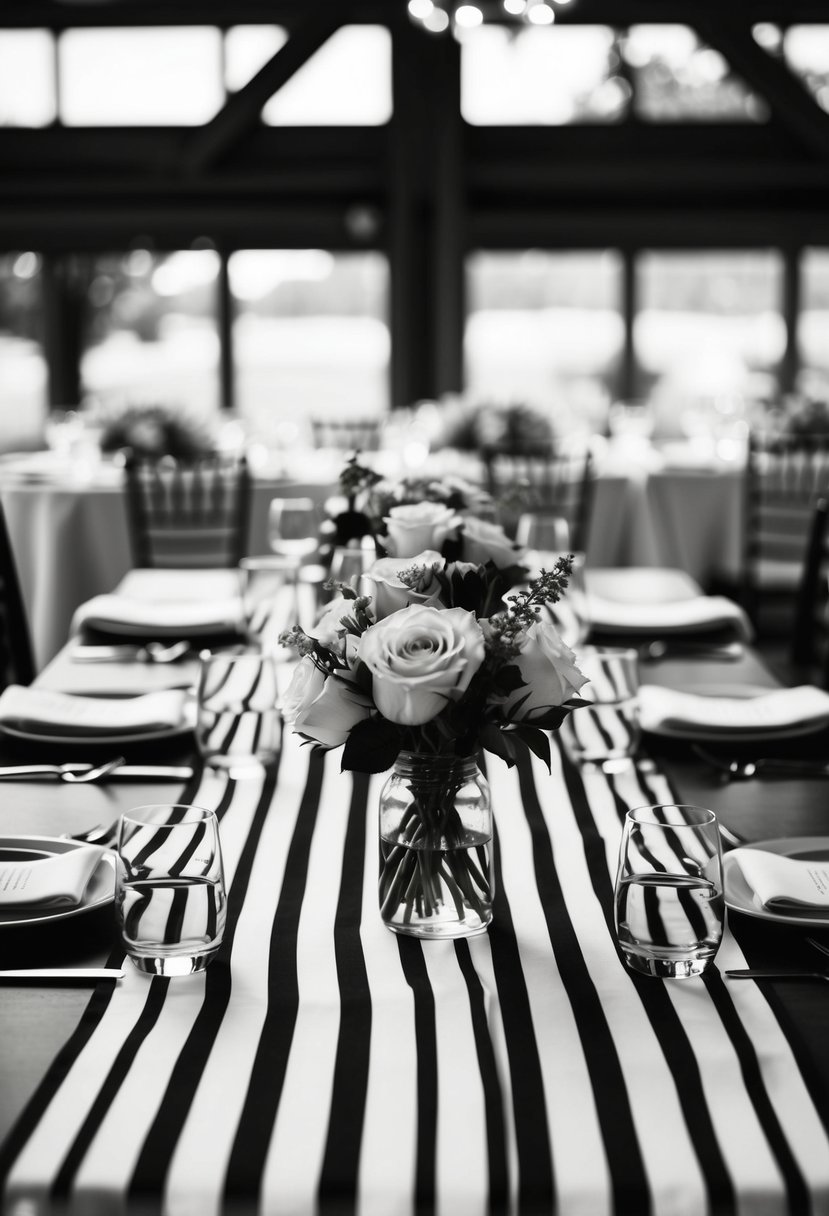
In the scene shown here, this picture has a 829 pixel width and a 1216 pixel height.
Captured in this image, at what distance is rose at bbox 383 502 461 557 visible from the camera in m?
1.82

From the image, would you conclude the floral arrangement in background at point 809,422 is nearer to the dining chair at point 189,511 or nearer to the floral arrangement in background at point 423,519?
the dining chair at point 189,511

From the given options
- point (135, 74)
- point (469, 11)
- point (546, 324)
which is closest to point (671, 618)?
point (469, 11)

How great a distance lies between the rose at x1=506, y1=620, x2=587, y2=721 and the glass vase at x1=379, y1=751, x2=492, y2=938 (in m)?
0.08

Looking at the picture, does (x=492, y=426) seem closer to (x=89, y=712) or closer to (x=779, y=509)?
(x=779, y=509)

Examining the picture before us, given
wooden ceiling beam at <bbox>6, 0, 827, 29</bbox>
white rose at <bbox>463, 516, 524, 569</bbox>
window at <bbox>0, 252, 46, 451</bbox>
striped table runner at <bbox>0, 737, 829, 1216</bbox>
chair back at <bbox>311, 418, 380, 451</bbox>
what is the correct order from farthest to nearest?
window at <bbox>0, 252, 46, 451</bbox> → wooden ceiling beam at <bbox>6, 0, 827, 29</bbox> → chair back at <bbox>311, 418, 380, 451</bbox> → white rose at <bbox>463, 516, 524, 569</bbox> → striped table runner at <bbox>0, 737, 829, 1216</bbox>

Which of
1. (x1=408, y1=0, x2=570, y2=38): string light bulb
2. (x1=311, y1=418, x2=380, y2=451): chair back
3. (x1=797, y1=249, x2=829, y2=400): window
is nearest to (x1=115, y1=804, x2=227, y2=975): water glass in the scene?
(x1=408, y1=0, x2=570, y2=38): string light bulb

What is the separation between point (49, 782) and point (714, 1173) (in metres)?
1.07

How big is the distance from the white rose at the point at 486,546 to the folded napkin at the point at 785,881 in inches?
23.2

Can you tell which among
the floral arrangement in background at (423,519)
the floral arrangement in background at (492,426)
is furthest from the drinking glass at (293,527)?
the floral arrangement in background at (492,426)

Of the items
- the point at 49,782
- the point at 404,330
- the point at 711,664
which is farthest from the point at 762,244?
the point at 49,782

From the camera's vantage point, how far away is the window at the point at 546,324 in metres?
9.02

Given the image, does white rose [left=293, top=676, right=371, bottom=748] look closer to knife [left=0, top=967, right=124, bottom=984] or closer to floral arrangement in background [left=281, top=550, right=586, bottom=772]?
floral arrangement in background [left=281, top=550, right=586, bottom=772]

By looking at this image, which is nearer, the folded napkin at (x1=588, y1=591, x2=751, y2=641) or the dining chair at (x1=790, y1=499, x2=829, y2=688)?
the folded napkin at (x1=588, y1=591, x2=751, y2=641)

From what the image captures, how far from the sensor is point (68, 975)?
1137 mm
